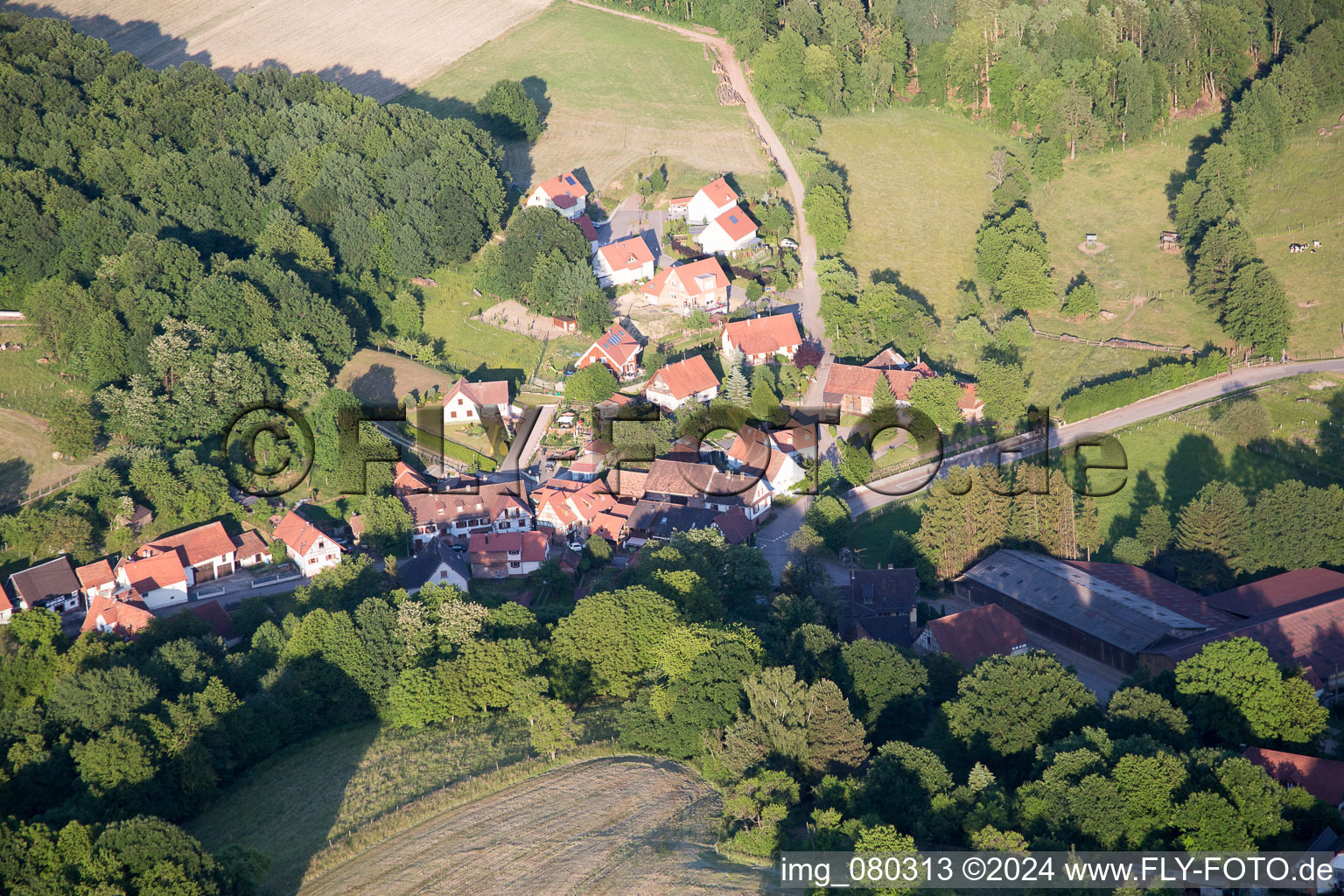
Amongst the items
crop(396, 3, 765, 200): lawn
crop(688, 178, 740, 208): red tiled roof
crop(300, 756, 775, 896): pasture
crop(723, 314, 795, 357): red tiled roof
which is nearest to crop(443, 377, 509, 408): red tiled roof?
crop(723, 314, 795, 357): red tiled roof

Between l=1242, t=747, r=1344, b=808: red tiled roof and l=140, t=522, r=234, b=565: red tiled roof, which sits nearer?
l=1242, t=747, r=1344, b=808: red tiled roof

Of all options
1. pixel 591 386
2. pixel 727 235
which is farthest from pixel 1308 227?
pixel 591 386

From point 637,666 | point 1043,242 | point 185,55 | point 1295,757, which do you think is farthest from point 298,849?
point 185,55

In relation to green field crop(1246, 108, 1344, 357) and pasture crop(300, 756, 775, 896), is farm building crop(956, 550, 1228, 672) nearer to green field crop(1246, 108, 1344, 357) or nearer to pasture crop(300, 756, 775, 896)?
pasture crop(300, 756, 775, 896)

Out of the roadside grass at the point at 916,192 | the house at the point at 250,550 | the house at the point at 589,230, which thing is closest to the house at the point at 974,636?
the roadside grass at the point at 916,192

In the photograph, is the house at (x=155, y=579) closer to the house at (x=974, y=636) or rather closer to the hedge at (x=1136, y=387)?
the house at (x=974, y=636)

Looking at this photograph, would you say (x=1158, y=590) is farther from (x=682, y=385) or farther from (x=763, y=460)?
(x=682, y=385)

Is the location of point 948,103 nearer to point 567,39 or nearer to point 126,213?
point 567,39
